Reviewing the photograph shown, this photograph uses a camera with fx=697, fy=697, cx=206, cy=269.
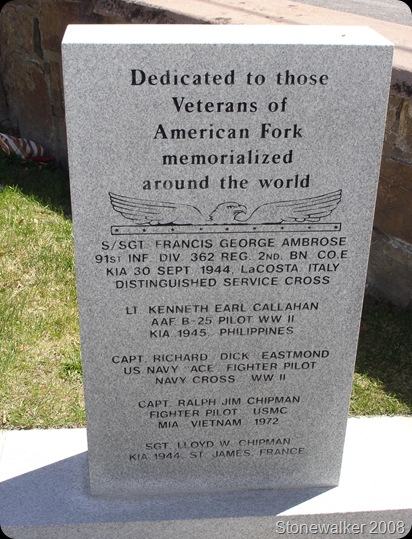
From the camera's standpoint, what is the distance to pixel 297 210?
8.02 feet

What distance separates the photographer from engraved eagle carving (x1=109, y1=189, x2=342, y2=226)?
94.6 inches

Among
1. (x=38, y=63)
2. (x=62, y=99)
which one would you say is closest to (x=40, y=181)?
(x=62, y=99)

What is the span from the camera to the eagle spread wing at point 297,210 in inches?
95.6

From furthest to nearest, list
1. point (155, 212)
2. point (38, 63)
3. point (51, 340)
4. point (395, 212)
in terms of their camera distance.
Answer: point (38, 63) < point (395, 212) < point (51, 340) < point (155, 212)

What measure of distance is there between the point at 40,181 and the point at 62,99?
2.32 feet

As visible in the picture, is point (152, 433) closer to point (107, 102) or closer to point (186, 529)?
point (186, 529)

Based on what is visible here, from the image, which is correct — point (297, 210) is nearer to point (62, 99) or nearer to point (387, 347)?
point (387, 347)

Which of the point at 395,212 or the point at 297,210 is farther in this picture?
the point at 395,212

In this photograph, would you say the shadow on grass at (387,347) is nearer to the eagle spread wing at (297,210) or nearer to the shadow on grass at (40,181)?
the eagle spread wing at (297,210)

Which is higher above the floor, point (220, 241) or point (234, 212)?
point (234, 212)

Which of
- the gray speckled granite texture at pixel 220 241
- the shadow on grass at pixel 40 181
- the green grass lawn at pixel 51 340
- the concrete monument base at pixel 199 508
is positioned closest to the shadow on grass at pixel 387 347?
the green grass lawn at pixel 51 340

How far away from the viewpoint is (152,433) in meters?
2.82

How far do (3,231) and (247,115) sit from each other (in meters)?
3.14

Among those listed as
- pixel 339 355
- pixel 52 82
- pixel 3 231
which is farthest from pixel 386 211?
pixel 52 82
